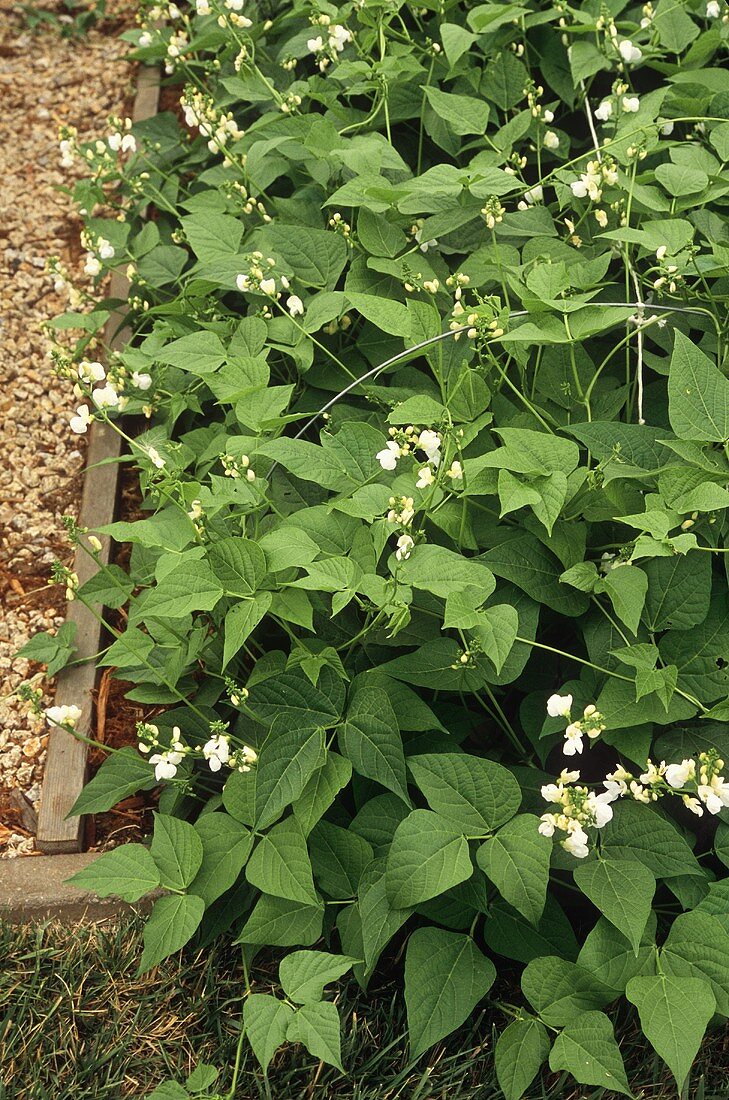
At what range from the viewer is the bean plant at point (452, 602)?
6.26 feet

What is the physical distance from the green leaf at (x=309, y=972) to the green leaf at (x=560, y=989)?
1.13ft

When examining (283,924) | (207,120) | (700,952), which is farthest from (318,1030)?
(207,120)

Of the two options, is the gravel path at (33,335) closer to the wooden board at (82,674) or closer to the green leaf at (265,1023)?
the wooden board at (82,674)

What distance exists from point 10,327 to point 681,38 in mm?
2319

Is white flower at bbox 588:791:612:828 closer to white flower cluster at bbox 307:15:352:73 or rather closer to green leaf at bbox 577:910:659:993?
green leaf at bbox 577:910:659:993

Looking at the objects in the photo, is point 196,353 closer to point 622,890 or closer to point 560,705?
point 560,705

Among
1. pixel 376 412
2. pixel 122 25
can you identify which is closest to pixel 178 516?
pixel 376 412

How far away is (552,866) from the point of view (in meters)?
2.04

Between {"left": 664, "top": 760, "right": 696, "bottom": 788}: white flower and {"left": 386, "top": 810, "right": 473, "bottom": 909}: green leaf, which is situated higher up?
{"left": 664, "top": 760, "right": 696, "bottom": 788}: white flower

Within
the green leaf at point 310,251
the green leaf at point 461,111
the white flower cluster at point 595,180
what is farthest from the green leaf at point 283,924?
the green leaf at point 461,111

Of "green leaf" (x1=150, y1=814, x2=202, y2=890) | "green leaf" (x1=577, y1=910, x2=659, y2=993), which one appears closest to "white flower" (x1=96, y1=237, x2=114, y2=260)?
"green leaf" (x1=150, y1=814, x2=202, y2=890)

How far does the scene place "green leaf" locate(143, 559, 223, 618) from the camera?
1.95m

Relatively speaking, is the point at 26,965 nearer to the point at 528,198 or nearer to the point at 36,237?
the point at 528,198

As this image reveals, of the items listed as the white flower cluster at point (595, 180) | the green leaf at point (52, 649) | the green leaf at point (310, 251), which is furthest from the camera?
the green leaf at point (310, 251)
